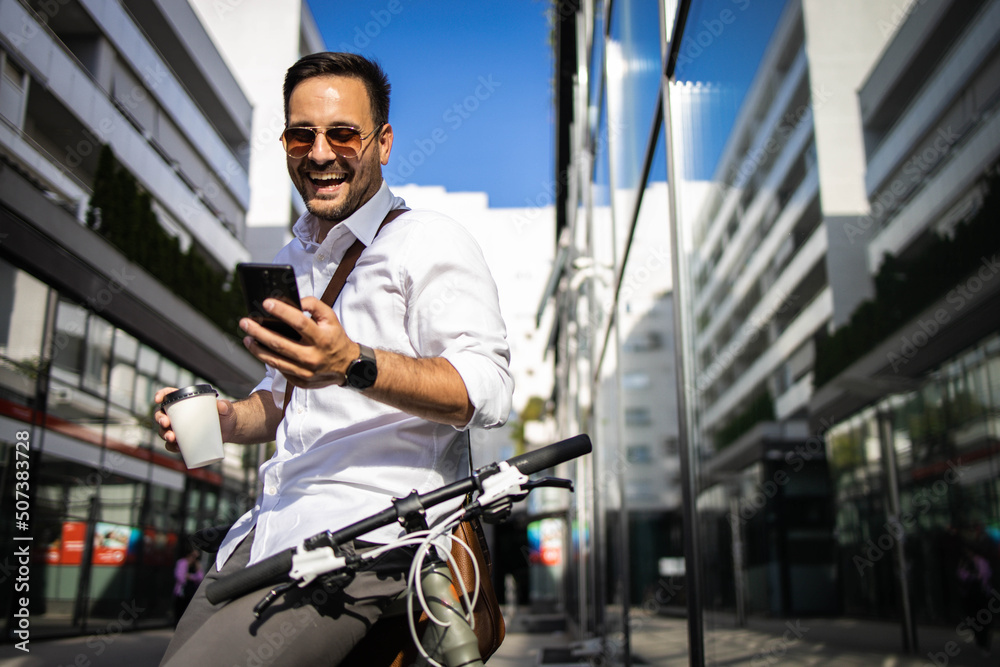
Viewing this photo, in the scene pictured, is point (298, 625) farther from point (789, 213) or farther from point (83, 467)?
point (83, 467)

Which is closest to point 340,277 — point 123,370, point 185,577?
point 185,577

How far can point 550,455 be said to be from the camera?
1.41 m

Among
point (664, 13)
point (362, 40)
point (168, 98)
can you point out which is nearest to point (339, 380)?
point (664, 13)

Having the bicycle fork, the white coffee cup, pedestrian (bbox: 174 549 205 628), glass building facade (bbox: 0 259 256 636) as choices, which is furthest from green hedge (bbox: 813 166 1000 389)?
pedestrian (bbox: 174 549 205 628)

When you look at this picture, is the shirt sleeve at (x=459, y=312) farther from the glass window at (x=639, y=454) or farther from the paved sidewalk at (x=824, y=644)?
the glass window at (x=639, y=454)

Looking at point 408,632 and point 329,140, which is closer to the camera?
point 408,632

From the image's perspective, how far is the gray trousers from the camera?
1.27 metres

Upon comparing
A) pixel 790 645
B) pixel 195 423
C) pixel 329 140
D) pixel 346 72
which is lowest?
pixel 790 645

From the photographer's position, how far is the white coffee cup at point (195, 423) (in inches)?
61.4

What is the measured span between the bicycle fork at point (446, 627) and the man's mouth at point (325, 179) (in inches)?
30.6

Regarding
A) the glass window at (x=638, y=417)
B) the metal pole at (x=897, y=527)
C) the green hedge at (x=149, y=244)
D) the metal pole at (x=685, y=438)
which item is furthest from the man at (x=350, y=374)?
the green hedge at (x=149, y=244)

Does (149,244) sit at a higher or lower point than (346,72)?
higher

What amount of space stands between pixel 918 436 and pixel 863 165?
0.57 metres

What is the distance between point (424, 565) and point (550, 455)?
0.89 feet
